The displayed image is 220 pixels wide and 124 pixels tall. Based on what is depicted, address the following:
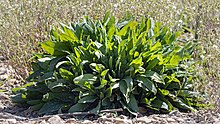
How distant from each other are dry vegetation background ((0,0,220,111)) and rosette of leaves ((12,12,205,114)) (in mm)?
641

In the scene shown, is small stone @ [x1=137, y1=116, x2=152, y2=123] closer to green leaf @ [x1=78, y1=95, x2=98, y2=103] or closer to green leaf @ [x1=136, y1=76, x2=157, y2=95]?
green leaf @ [x1=136, y1=76, x2=157, y2=95]

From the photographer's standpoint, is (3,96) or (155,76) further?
(3,96)

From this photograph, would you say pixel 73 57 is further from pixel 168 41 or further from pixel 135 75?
pixel 168 41

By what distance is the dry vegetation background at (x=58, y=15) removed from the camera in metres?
5.60

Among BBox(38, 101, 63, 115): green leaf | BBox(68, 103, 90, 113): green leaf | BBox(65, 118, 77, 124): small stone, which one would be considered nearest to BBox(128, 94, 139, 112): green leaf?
BBox(68, 103, 90, 113): green leaf

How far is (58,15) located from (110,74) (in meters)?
1.68

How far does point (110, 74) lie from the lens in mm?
4562

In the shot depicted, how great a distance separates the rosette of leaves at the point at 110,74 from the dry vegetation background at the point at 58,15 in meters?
0.64

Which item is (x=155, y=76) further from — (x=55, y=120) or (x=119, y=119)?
(x=55, y=120)

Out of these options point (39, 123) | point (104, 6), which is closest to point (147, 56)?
point (39, 123)

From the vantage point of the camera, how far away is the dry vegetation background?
18.4ft

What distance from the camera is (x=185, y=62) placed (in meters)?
4.91

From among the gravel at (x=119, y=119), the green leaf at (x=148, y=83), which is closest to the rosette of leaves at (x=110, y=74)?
the green leaf at (x=148, y=83)

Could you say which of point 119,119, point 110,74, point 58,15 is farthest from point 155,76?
point 58,15
